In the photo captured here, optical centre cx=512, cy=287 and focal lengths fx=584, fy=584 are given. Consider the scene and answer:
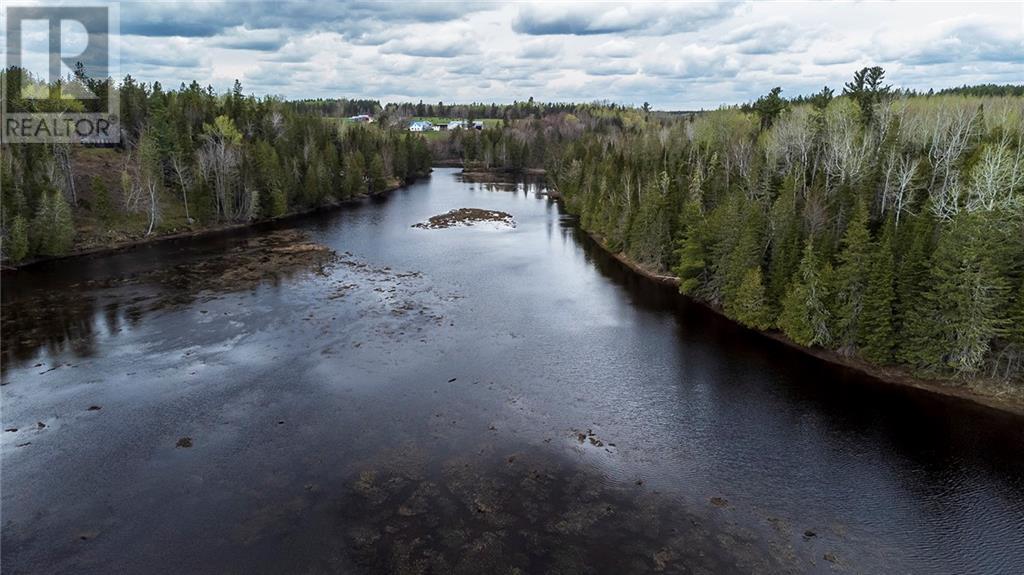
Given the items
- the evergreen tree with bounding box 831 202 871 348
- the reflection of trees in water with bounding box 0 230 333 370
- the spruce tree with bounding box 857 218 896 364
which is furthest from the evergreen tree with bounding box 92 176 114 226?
the spruce tree with bounding box 857 218 896 364

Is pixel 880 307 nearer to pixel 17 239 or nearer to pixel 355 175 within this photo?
pixel 17 239

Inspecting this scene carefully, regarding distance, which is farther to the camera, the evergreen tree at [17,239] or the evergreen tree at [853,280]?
the evergreen tree at [17,239]

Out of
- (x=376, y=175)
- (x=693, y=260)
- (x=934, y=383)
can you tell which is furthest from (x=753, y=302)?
(x=376, y=175)

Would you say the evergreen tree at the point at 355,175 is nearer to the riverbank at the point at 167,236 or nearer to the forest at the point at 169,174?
the forest at the point at 169,174

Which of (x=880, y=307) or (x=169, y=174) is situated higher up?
(x=169, y=174)

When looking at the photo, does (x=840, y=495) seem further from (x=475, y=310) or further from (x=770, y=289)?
(x=475, y=310)

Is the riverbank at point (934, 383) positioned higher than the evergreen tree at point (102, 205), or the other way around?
the evergreen tree at point (102, 205)

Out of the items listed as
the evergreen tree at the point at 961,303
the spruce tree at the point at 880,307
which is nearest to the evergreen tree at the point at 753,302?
the spruce tree at the point at 880,307
